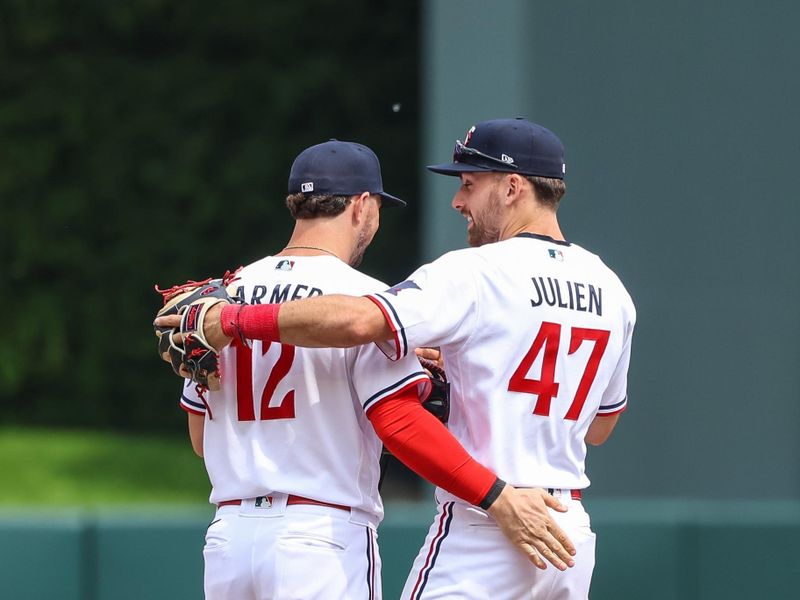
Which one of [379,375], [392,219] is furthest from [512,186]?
[392,219]

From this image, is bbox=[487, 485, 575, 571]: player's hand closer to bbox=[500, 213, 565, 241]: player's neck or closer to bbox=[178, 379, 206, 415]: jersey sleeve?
bbox=[500, 213, 565, 241]: player's neck

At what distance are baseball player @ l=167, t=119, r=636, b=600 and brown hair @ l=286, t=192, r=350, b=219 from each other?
0.94 feet

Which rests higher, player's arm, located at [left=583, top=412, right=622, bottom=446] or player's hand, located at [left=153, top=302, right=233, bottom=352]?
player's hand, located at [left=153, top=302, right=233, bottom=352]

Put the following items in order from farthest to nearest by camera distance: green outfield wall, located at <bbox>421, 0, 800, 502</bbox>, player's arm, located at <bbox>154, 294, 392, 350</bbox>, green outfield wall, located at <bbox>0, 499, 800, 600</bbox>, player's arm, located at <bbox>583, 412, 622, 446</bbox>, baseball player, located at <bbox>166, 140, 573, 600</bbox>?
green outfield wall, located at <bbox>421, 0, 800, 502</bbox>, green outfield wall, located at <bbox>0, 499, 800, 600</bbox>, player's arm, located at <bbox>583, 412, 622, 446</bbox>, baseball player, located at <bbox>166, 140, 573, 600</bbox>, player's arm, located at <bbox>154, 294, 392, 350</bbox>

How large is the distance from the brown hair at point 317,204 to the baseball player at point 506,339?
0.94 ft

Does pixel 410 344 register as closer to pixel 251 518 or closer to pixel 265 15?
pixel 251 518

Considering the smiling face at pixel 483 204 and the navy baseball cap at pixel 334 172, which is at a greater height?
the navy baseball cap at pixel 334 172

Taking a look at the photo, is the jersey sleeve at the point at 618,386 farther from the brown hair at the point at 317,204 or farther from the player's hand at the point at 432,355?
the brown hair at the point at 317,204

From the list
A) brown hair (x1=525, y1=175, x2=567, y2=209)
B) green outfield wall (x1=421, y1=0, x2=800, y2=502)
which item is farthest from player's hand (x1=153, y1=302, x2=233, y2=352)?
green outfield wall (x1=421, y1=0, x2=800, y2=502)

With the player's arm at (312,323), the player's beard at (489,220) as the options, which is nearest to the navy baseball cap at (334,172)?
the player's beard at (489,220)

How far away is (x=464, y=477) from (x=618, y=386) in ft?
2.16

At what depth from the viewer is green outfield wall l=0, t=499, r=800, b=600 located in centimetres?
531

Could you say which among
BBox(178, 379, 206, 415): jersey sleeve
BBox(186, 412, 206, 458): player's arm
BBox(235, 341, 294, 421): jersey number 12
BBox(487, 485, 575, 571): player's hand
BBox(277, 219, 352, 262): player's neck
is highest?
BBox(277, 219, 352, 262): player's neck

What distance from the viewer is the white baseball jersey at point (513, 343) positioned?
2980mm
